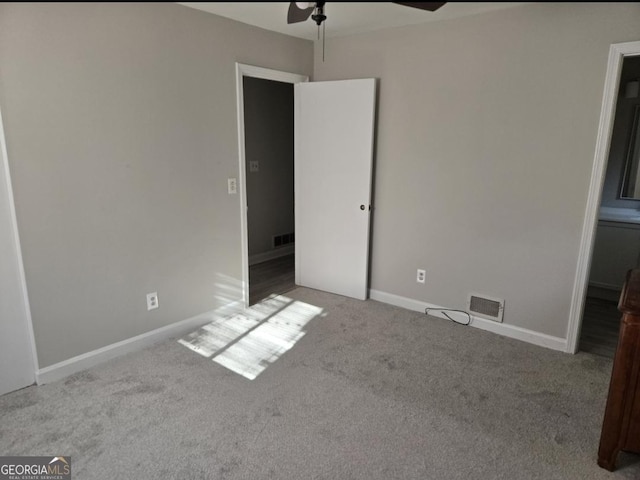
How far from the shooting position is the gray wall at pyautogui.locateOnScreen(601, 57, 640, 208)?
13.3 feet

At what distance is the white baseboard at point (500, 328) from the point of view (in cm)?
309

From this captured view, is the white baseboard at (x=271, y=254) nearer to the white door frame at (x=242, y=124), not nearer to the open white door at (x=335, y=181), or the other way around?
the open white door at (x=335, y=181)

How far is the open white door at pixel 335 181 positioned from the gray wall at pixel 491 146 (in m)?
0.16

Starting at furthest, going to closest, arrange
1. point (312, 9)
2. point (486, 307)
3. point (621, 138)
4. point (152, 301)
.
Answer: point (621, 138) → point (486, 307) → point (152, 301) → point (312, 9)

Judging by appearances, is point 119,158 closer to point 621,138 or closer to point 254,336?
point 254,336

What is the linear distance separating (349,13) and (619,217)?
311 cm

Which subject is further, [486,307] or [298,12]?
[486,307]

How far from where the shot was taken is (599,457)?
77.6 inches

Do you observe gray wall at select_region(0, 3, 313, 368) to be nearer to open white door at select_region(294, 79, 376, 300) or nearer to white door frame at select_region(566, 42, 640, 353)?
open white door at select_region(294, 79, 376, 300)

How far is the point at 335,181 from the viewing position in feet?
12.7

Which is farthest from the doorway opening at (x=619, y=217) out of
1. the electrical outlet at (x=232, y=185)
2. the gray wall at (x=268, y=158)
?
the gray wall at (x=268, y=158)

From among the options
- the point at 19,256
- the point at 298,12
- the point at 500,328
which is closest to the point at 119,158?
the point at 19,256

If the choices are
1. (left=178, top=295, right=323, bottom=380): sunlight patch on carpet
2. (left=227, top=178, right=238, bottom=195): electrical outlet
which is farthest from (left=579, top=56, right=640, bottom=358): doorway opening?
(left=227, top=178, right=238, bottom=195): electrical outlet

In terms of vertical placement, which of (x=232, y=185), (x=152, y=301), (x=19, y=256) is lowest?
(x=152, y=301)
